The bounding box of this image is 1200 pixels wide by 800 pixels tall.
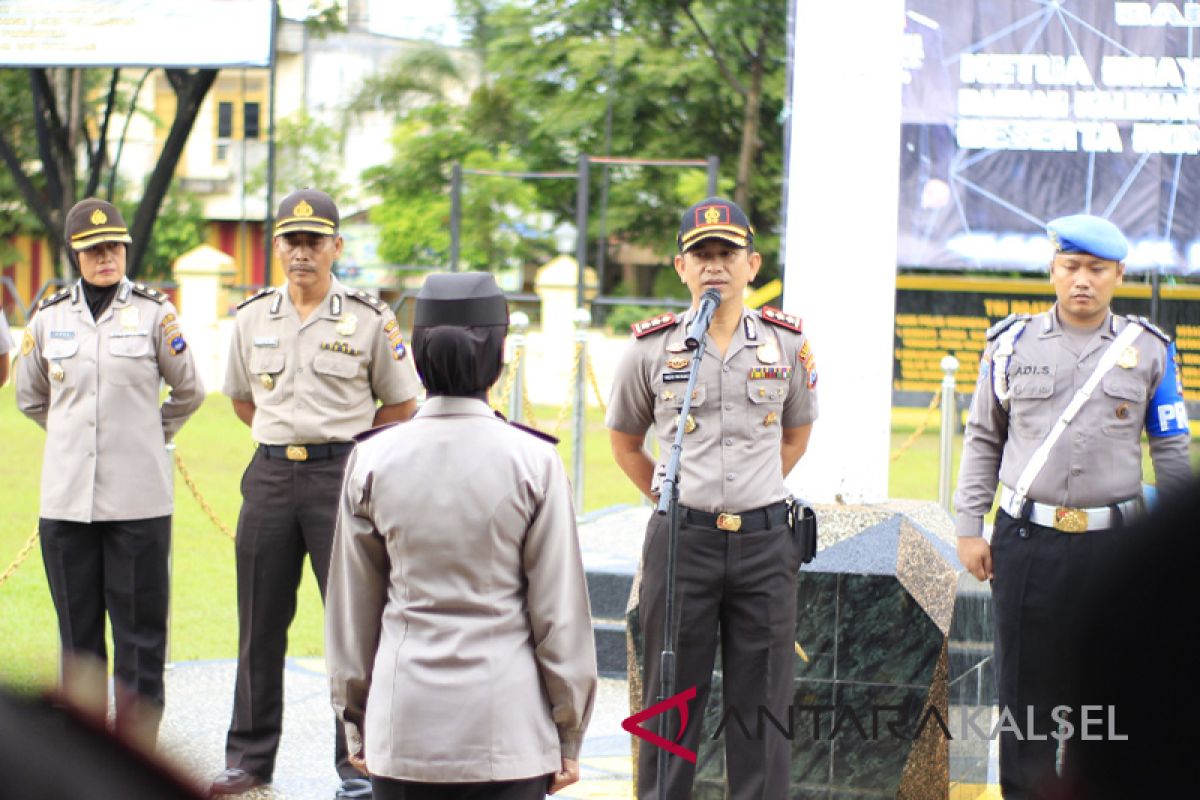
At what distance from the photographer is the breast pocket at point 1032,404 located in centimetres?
496

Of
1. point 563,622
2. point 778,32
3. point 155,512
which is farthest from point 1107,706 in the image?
point 778,32

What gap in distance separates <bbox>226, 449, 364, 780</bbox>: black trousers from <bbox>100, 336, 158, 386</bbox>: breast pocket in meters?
0.60

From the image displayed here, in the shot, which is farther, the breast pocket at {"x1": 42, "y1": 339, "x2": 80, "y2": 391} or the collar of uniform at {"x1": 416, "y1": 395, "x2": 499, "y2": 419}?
the breast pocket at {"x1": 42, "y1": 339, "x2": 80, "y2": 391}

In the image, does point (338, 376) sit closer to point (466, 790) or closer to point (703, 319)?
point (703, 319)

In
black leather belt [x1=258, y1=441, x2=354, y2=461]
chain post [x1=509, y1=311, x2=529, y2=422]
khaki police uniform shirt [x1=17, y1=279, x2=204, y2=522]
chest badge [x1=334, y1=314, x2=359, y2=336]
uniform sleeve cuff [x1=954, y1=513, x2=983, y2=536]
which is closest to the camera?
uniform sleeve cuff [x1=954, y1=513, x2=983, y2=536]

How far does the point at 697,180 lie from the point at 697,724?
77.0 feet

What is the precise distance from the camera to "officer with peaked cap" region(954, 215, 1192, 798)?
16.0 ft

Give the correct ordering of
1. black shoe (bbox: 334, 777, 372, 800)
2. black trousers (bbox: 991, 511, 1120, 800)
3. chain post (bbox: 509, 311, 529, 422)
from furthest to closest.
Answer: chain post (bbox: 509, 311, 529, 422) < black shoe (bbox: 334, 777, 372, 800) < black trousers (bbox: 991, 511, 1120, 800)

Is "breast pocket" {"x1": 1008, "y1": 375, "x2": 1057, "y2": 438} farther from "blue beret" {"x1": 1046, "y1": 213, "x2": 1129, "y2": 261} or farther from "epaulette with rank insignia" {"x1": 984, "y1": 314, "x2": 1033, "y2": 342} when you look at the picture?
"blue beret" {"x1": 1046, "y1": 213, "x2": 1129, "y2": 261}

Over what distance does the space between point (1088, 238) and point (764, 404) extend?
1.10 metres

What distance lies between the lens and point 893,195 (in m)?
5.86

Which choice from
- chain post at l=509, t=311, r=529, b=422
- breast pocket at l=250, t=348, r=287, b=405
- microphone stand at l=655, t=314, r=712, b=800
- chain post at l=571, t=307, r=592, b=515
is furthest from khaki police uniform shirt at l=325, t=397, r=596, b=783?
chain post at l=571, t=307, r=592, b=515

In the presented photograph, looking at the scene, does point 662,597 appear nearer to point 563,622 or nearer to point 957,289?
point 563,622

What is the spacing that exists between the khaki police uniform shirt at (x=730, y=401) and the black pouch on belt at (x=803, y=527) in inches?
2.2
